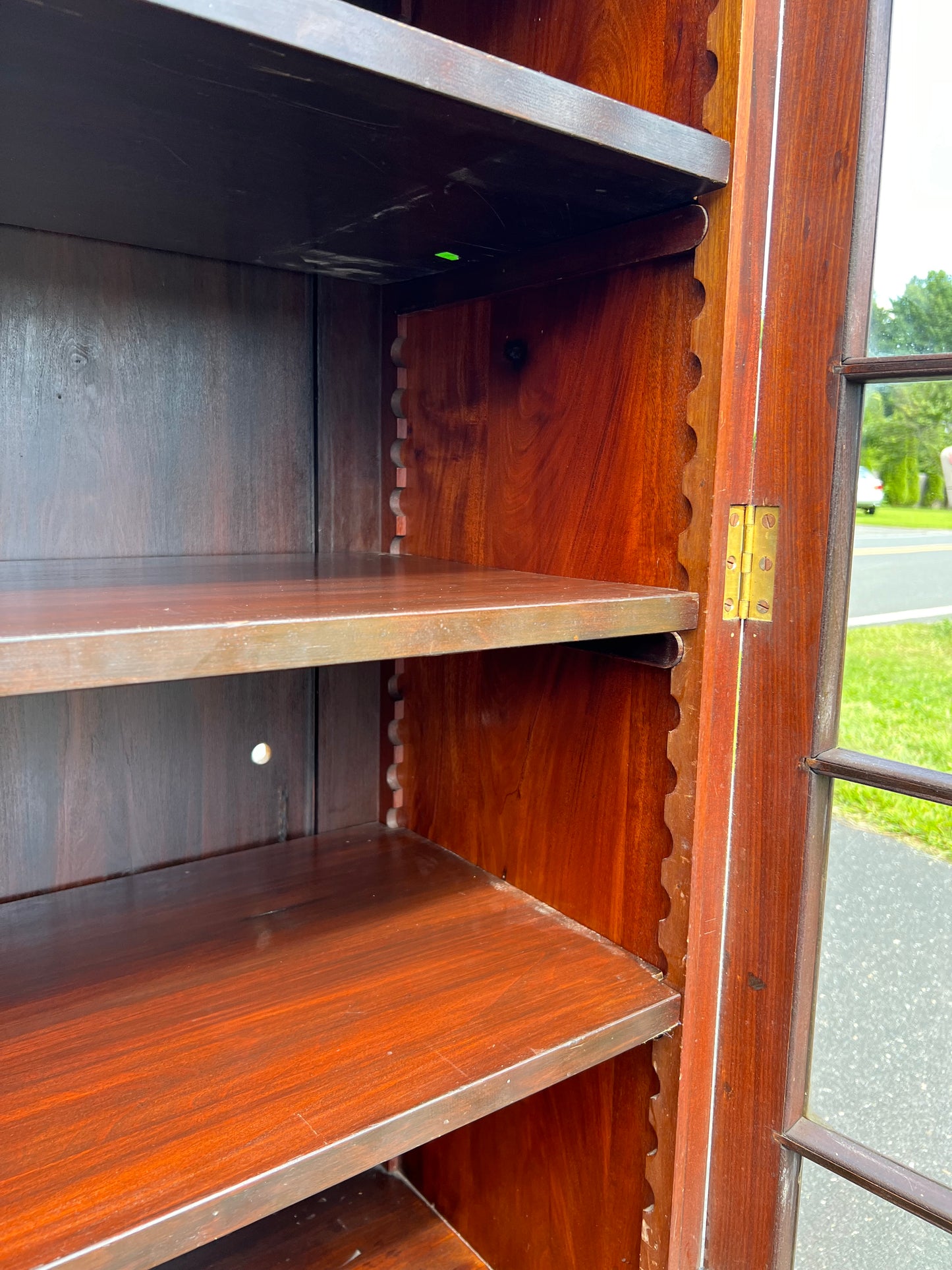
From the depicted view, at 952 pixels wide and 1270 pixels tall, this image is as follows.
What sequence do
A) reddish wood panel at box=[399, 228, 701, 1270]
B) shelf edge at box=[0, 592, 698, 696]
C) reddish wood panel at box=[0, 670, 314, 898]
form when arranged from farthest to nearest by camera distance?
reddish wood panel at box=[0, 670, 314, 898] < reddish wood panel at box=[399, 228, 701, 1270] < shelf edge at box=[0, 592, 698, 696]

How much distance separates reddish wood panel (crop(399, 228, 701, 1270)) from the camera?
2.63ft

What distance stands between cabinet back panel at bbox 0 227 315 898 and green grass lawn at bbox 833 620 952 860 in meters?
0.61

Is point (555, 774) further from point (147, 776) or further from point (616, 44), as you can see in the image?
point (616, 44)

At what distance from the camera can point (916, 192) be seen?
72cm

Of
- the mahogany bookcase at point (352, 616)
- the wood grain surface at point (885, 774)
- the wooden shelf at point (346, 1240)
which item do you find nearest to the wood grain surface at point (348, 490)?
the mahogany bookcase at point (352, 616)

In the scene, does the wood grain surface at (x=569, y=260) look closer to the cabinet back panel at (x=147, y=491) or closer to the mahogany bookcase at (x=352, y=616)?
the mahogany bookcase at (x=352, y=616)

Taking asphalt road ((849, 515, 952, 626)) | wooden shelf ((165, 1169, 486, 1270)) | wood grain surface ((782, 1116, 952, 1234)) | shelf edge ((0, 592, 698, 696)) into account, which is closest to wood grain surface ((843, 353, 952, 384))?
asphalt road ((849, 515, 952, 626))

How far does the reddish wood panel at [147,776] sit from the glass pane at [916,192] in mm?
719

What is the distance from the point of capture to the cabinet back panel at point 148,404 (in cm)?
89

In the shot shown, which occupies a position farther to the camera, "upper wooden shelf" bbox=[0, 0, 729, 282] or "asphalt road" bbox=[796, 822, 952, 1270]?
"asphalt road" bbox=[796, 822, 952, 1270]

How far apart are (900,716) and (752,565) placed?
0.17 meters

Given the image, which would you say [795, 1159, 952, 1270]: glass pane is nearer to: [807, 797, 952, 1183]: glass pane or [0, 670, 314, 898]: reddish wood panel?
[807, 797, 952, 1183]: glass pane

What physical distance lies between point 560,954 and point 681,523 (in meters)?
0.40

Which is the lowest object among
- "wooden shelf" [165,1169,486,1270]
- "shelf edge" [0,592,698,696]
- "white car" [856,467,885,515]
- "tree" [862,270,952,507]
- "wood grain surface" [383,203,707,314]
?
"wooden shelf" [165,1169,486,1270]
